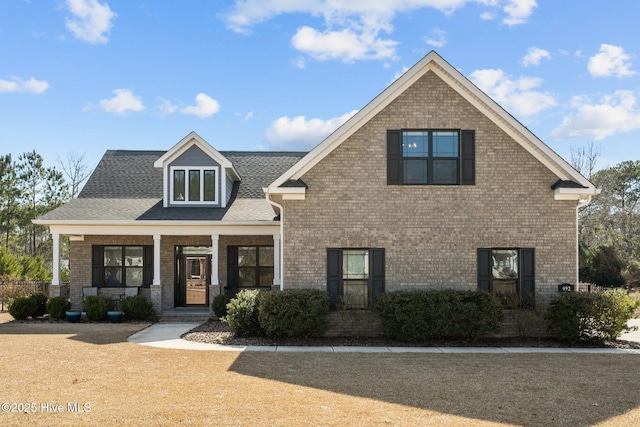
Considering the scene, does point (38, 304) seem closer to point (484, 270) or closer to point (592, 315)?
Answer: point (484, 270)

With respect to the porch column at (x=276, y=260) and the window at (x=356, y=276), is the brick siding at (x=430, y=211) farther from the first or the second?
the porch column at (x=276, y=260)

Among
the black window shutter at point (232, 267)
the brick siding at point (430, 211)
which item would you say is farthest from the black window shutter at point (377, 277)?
the black window shutter at point (232, 267)

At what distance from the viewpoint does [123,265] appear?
20.5 metres

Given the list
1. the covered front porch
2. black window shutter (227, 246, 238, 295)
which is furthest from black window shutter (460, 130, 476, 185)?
black window shutter (227, 246, 238, 295)

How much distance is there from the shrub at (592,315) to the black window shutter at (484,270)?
1735 mm

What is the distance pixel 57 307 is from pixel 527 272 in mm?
14678

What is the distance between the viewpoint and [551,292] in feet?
47.5

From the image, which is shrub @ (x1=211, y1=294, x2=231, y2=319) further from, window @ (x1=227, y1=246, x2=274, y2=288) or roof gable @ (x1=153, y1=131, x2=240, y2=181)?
roof gable @ (x1=153, y1=131, x2=240, y2=181)

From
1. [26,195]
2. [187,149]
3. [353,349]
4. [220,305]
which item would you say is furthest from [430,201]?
[26,195]

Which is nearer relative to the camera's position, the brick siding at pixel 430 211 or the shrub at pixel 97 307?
the brick siding at pixel 430 211

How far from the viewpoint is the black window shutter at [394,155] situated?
47.7ft

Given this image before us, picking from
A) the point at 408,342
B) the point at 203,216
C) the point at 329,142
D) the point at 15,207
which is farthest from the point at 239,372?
the point at 15,207

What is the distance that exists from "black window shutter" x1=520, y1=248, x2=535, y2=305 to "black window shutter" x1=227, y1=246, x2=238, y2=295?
10.2 m

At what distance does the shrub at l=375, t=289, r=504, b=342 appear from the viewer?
43.7 ft
